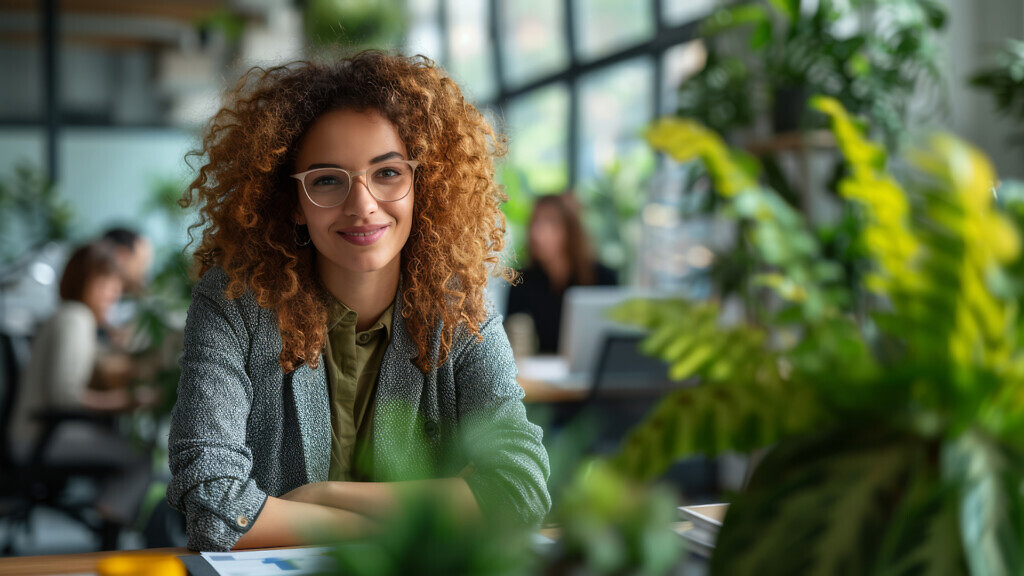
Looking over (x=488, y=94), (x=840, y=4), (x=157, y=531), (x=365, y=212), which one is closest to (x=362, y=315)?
(x=365, y=212)

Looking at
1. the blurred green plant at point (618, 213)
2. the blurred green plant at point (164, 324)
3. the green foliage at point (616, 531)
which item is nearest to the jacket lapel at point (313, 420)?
the green foliage at point (616, 531)

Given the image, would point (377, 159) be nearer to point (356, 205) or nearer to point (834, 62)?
point (356, 205)

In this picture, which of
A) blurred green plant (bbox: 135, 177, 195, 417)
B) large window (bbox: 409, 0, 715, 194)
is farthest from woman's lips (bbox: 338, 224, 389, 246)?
large window (bbox: 409, 0, 715, 194)

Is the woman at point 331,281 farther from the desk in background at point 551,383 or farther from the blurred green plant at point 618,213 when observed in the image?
the blurred green plant at point 618,213

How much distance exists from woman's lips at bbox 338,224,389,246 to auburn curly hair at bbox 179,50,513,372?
12cm

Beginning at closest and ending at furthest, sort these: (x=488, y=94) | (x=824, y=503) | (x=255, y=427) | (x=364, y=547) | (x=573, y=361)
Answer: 1. (x=364, y=547)
2. (x=824, y=503)
3. (x=255, y=427)
4. (x=573, y=361)
5. (x=488, y=94)

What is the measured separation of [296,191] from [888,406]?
1094 mm

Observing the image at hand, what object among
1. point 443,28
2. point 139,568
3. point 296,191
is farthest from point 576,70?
point 139,568

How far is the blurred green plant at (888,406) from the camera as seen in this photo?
1.60ft

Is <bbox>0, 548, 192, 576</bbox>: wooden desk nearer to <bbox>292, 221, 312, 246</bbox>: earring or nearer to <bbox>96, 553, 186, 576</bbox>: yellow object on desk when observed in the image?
<bbox>96, 553, 186, 576</bbox>: yellow object on desk

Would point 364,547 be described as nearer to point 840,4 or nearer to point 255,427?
point 255,427

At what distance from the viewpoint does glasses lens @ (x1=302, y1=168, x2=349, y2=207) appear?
133 centimetres

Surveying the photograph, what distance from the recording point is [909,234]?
1.75ft

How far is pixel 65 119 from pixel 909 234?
25.1 feet
